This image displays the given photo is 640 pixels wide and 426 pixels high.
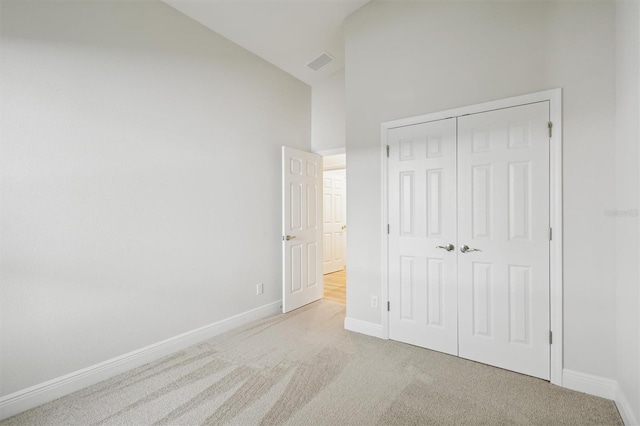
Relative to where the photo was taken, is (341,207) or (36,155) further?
(341,207)

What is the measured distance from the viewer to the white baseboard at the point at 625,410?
65.0 inches

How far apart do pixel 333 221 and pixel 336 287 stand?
1724 millimetres

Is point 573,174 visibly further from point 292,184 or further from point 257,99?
point 257,99

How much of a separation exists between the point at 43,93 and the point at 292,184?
2.38 m

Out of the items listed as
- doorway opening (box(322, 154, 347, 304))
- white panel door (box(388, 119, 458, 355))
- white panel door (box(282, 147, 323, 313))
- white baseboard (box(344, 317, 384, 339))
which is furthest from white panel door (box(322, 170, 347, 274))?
white panel door (box(388, 119, 458, 355))

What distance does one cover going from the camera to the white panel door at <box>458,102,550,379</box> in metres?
2.21

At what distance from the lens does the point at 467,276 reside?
99.0 inches

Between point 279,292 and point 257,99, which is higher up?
point 257,99

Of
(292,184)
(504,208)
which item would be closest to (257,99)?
(292,184)

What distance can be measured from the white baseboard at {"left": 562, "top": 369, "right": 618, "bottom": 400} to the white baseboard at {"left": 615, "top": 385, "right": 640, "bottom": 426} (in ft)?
0.17

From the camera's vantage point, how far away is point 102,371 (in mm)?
2244

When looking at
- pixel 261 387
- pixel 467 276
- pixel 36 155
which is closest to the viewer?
pixel 36 155

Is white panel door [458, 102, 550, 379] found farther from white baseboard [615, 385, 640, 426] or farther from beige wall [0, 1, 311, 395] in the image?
beige wall [0, 1, 311, 395]

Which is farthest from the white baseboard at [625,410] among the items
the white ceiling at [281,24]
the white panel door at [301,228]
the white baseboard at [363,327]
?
the white ceiling at [281,24]
